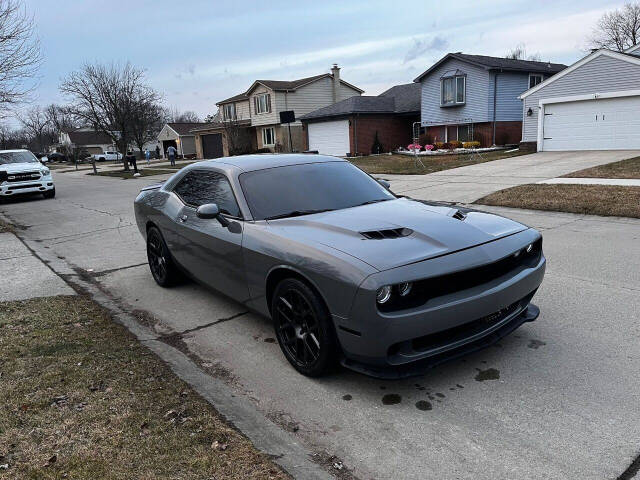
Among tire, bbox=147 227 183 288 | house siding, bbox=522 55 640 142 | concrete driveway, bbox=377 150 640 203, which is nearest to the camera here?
tire, bbox=147 227 183 288

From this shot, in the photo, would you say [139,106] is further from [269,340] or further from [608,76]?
[269,340]

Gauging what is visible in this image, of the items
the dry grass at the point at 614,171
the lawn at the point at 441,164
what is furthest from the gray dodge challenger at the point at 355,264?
the lawn at the point at 441,164

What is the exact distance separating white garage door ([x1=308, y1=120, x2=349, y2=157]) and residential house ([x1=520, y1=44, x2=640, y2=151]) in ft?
41.1

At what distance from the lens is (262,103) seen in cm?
4353

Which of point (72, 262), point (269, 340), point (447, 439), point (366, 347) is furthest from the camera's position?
point (72, 262)

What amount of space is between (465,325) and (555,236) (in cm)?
520

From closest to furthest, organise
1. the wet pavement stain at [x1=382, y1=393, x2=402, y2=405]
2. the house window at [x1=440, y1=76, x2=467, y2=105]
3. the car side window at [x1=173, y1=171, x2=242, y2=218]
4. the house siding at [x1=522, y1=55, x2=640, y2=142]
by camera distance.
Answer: the wet pavement stain at [x1=382, y1=393, x2=402, y2=405]
the car side window at [x1=173, y1=171, x2=242, y2=218]
the house siding at [x1=522, y1=55, x2=640, y2=142]
the house window at [x1=440, y1=76, x2=467, y2=105]

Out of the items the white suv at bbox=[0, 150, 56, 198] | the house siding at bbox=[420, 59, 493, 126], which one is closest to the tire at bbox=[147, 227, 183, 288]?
the white suv at bbox=[0, 150, 56, 198]

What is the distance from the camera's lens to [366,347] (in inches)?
121

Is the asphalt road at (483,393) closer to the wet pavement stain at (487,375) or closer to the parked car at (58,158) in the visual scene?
the wet pavement stain at (487,375)

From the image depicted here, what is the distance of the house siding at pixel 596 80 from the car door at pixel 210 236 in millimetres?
22801

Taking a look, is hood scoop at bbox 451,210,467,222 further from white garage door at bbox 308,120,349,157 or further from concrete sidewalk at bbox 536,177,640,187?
white garage door at bbox 308,120,349,157

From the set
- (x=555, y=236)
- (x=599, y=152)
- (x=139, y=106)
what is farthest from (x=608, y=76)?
(x=139, y=106)

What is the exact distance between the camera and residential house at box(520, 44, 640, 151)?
2166 centimetres
